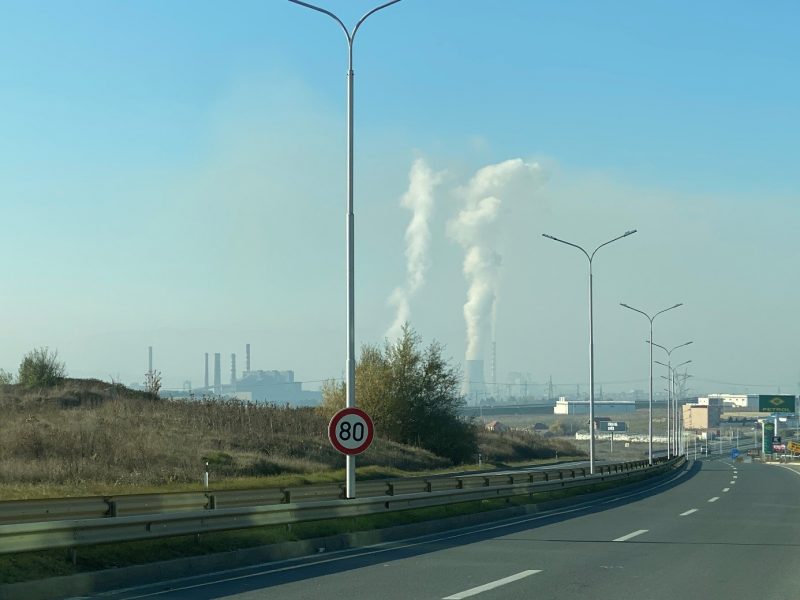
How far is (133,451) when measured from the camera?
41.8 metres

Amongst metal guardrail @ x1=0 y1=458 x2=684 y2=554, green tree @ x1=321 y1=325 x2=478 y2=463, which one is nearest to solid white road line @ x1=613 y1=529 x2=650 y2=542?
metal guardrail @ x1=0 y1=458 x2=684 y2=554

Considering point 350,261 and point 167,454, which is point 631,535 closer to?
point 350,261

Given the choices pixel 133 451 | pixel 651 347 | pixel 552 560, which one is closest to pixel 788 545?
pixel 552 560

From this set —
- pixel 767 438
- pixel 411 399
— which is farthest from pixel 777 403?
pixel 411 399

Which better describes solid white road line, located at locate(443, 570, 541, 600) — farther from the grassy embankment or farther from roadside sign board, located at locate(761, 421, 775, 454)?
roadside sign board, located at locate(761, 421, 775, 454)

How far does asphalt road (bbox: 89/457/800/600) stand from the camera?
1169cm

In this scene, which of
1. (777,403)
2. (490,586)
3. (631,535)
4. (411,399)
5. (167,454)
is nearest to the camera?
(490,586)

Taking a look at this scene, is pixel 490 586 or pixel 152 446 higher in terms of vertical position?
pixel 490 586

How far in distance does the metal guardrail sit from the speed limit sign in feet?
3.29

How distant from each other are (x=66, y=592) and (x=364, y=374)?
5236cm

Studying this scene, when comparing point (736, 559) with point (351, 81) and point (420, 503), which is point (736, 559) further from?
point (351, 81)

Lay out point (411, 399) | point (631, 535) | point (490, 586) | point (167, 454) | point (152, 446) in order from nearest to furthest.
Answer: point (490, 586)
point (631, 535)
point (167, 454)
point (152, 446)
point (411, 399)

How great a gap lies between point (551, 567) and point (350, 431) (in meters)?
5.37

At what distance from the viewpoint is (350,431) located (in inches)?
720
